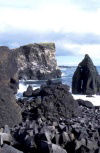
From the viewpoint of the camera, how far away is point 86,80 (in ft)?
217

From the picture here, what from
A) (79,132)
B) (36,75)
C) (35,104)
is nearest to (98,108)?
(35,104)

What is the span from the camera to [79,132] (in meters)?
16.9

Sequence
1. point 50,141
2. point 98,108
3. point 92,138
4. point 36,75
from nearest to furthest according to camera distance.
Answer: point 50,141 < point 92,138 < point 98,108 < point 36,75

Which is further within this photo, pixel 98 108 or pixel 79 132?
pixel 98 108

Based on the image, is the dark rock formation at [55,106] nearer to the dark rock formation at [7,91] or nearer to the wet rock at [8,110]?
the dark rock formation at [7,91]

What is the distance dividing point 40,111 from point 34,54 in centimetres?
12646

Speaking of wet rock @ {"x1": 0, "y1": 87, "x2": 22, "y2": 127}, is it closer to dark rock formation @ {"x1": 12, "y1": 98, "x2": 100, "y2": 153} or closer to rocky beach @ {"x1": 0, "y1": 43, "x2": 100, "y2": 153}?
rocky beach @ {"x1": 0, "y1": 43, "x2": 100, "y2": 153}

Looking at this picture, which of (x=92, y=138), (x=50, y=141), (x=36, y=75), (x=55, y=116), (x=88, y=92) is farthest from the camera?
(x=36, y=75)

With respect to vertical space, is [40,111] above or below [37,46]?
below

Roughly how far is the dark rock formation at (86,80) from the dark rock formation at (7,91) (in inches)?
1429

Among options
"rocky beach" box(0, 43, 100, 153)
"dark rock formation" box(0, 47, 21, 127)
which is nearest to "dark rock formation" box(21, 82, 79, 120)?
"rocky beach" box(0, 43, 100, 153)

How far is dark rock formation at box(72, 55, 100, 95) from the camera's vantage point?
62969 mm

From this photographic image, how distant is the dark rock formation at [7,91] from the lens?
20.0 metres

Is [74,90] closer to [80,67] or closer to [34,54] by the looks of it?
[80,67]
